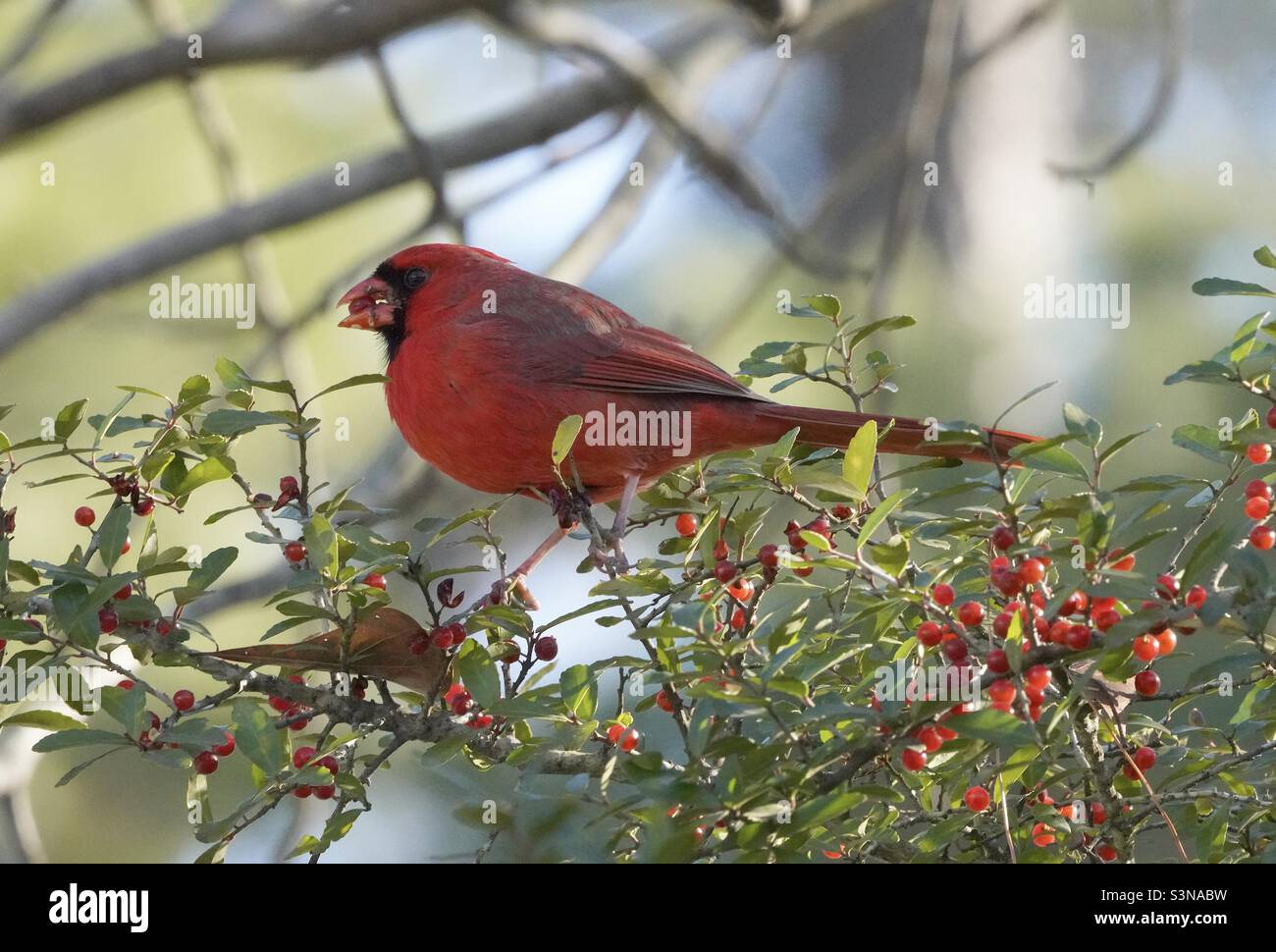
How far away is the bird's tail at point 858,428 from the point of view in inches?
56.2

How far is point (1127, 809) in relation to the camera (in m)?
1.28

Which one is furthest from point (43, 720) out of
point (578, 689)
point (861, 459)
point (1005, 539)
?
point (1005, 539)

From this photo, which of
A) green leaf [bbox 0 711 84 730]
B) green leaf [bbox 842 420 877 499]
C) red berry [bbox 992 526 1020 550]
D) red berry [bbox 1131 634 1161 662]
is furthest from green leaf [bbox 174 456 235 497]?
red berry [bbox 1131 634 1161 662]

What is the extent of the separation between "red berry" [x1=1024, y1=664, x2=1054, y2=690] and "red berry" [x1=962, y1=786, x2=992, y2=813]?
7.3 inches

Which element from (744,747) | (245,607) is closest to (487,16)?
(245,607)

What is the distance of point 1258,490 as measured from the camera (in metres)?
1.18

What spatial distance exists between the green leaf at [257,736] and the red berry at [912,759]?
1.98 ft

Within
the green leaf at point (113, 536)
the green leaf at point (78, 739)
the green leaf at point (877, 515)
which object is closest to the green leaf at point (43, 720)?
the green leaf at point (78, 739)

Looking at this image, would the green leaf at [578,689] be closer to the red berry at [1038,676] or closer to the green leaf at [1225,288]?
the red berry at [1038,676]

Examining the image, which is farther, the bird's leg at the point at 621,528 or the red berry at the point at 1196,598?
the bird's leg at the point at 621,528

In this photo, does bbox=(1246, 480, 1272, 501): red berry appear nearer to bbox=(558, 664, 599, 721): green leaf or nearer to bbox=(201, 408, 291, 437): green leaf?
bbox=(558, 664, 599, 721): green leaf

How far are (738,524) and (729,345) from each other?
2.66 m

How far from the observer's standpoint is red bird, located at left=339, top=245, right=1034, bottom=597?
192cm

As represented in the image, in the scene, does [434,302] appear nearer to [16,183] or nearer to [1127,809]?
[1127,809]
